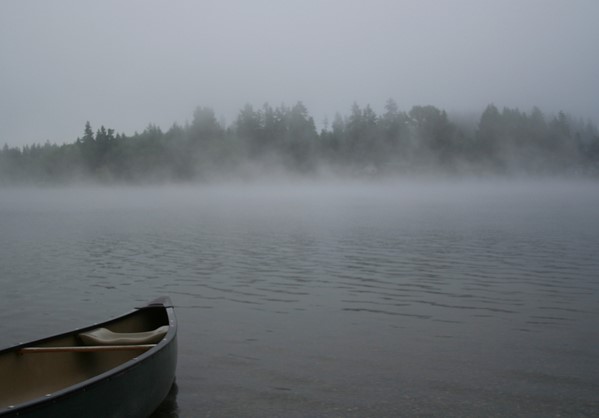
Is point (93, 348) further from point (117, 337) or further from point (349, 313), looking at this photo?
point (349, 313)

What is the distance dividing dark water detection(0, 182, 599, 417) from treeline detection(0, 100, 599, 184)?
139m

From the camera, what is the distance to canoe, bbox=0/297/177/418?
732 centimetres

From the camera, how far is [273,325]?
52.1 ft

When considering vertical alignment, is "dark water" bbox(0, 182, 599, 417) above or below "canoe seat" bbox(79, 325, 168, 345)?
below

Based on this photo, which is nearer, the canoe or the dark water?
the canoe

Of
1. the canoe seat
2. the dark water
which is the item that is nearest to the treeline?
the dark water

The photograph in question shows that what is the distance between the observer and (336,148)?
18112 centimetres

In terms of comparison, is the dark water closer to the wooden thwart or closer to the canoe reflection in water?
the canoe reflection in water

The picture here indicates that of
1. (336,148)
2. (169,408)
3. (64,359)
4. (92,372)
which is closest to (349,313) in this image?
(169,408)

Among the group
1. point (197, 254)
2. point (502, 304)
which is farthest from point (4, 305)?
point (502, 304)

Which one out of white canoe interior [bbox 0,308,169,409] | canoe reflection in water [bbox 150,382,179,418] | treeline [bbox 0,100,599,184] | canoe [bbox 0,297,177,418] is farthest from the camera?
treeline [bbox 0,100,599,184]

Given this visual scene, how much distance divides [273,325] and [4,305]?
9426 mm

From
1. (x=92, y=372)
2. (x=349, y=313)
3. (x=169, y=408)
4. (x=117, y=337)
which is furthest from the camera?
(x=349, y=313)

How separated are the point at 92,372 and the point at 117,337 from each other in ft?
3.21
